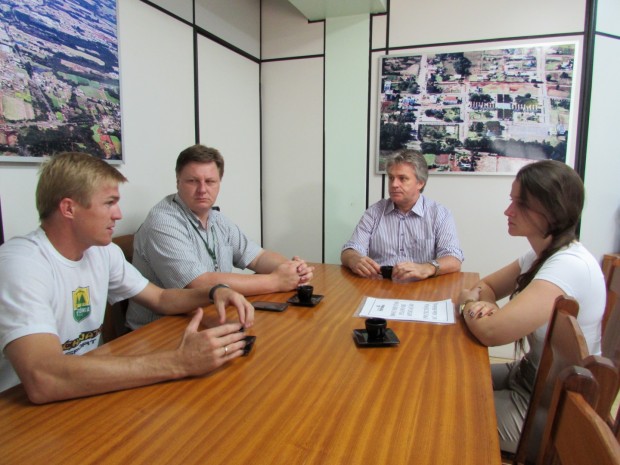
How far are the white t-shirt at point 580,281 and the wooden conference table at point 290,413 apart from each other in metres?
0.33

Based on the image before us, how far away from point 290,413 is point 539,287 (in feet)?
2.89

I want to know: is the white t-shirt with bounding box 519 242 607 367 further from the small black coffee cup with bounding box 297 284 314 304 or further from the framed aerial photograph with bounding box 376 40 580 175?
the framed aerial photograph with bounding box 376 40 580 175

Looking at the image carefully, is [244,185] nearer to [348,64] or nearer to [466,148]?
[348,64]

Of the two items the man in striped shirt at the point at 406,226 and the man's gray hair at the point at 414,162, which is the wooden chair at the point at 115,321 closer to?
the man in striped shirt at the point at 406,226

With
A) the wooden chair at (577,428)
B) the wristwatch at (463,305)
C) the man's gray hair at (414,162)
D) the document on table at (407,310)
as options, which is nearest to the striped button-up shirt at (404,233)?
the man's gray hair at (414,162)

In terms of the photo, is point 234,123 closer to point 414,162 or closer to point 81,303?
point 414,162

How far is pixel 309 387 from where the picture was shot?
97cm

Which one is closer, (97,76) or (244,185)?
(97,76)

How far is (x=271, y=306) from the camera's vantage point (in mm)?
1562

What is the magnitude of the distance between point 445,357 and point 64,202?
117 centimetres

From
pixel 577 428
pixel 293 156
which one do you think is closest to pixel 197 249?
pixel 577 428

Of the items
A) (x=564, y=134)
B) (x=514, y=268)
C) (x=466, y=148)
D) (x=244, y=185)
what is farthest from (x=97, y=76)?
(x=564, y=134)

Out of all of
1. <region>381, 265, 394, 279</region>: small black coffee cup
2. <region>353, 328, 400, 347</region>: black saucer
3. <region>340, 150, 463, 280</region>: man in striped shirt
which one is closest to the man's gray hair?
<region>340, 150, 463, 280</region>: man in striped shirt

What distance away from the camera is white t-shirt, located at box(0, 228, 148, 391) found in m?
0.99
